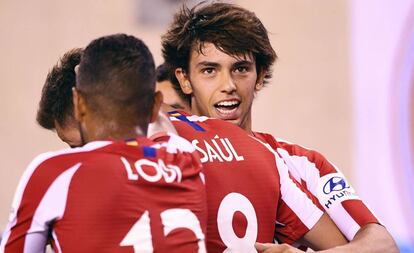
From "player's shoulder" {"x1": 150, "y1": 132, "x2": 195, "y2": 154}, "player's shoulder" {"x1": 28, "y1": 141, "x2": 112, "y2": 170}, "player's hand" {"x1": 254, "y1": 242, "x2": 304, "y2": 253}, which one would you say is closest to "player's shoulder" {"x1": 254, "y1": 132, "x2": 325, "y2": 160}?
"player's hand" {"x1": 254, "y1": 242, "x2": 304, "y2": 253}

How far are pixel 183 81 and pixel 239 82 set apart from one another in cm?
27

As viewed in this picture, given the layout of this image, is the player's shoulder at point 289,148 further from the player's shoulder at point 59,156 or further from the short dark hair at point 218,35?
the player's shoulder at point 59,156

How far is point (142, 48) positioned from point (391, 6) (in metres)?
4.45

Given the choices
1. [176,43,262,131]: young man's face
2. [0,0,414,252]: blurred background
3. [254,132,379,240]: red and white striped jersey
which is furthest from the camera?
[0,0,414,252]: blurred background

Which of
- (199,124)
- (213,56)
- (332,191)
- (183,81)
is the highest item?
(213,56)

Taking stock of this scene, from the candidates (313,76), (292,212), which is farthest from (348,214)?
(313,76)

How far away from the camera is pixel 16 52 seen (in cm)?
719

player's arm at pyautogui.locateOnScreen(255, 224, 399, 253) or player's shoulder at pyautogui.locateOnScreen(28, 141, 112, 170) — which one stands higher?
player's shoulder at pyautogui.locateOnScreen(28, 141, 112, 170)

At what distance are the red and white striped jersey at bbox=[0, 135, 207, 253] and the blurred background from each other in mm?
4349

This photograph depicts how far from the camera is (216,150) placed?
2.97 metres

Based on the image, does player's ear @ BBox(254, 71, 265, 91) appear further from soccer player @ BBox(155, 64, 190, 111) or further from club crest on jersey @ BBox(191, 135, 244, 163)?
club crest on jersey @ BBox(191, 135, 244, 163)

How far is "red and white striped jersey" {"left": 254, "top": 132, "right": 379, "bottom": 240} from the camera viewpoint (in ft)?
10.4

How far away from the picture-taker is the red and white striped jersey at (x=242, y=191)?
113 inches

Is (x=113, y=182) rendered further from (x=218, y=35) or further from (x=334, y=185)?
(x=218, y=35)
